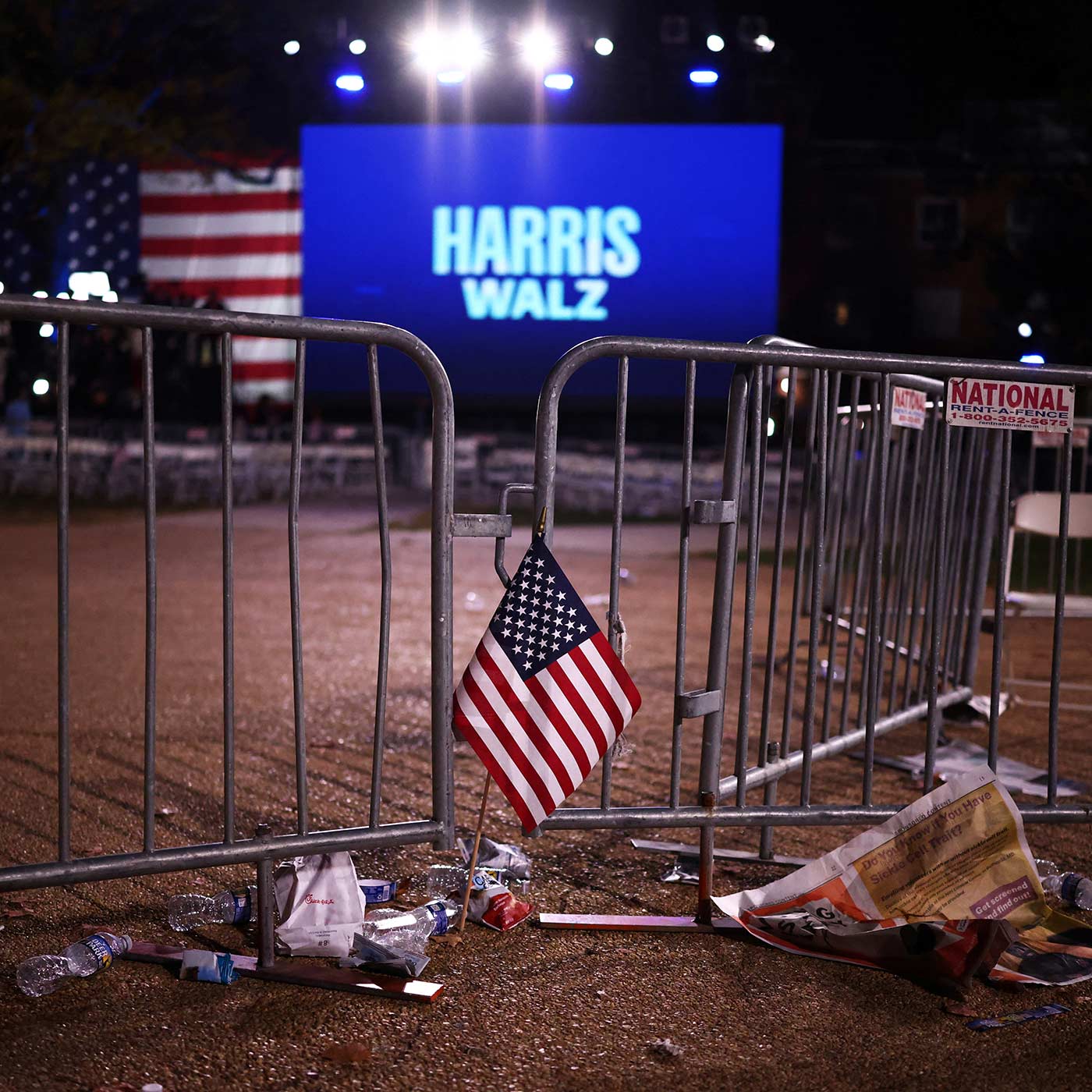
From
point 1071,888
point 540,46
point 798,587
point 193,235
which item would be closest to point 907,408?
point 798,587

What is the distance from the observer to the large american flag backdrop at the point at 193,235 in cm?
2755

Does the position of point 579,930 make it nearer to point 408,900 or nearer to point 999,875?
point 408,900

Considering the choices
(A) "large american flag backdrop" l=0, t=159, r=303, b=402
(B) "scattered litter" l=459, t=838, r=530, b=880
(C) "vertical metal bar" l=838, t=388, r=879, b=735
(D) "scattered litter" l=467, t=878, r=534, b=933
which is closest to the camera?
(D) "scattered litter" l=467, t=878, r=534, b=933

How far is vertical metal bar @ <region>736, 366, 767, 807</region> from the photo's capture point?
3.86 m

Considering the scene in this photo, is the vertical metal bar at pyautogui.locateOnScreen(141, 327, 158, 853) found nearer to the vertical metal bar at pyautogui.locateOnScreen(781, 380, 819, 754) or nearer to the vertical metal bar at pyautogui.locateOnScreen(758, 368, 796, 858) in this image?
the vertical metal bar at pyautogui.locateOnScreen(758, 368, 796, 858)

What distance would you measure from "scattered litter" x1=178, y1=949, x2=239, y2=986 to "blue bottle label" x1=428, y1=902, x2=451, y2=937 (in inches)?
23.2

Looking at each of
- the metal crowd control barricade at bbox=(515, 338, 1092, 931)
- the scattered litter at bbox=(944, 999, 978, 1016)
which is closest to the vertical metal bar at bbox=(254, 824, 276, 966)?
the metal crowd control barricade at bbox=(515, 338, 1092, 931)

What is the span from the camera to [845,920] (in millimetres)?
3658

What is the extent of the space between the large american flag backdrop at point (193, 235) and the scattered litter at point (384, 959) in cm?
2459

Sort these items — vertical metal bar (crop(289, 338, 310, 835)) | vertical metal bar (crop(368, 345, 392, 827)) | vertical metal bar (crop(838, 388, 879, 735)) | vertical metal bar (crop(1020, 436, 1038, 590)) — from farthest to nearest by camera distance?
vertical metal bar (crop(1020, 436, 1038, 590)), vertical metal bar (crop(838, 388, 879, 735)), vertical metal bar (crop(368, 345, 392, 827)), vertical metal bar (crop(289, 338, 310, 835))

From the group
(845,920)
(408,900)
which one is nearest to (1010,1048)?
(845,920)

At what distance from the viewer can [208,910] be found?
3738 millimetres

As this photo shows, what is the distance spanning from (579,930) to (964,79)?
4460 cm

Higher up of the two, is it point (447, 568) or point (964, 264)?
point (964, 264)
